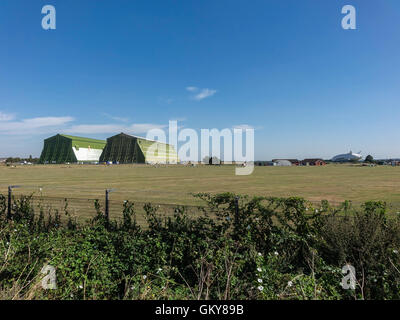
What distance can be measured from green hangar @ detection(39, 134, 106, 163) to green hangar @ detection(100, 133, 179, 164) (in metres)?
9.73

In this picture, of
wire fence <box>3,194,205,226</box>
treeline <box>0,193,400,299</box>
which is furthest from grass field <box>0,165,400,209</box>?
treeline <box>0,193,400,299</box>

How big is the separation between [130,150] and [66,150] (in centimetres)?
3238

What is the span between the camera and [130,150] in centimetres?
12619

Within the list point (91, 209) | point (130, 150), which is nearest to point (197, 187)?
point (91, 209)

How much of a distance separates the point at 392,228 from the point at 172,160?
479ft

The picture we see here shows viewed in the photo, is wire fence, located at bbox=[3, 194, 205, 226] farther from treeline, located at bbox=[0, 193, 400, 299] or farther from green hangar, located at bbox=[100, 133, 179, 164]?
green hangar, located at bbox=[100, 133, 179, 164]

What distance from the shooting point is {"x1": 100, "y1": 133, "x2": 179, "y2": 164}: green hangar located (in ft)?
412

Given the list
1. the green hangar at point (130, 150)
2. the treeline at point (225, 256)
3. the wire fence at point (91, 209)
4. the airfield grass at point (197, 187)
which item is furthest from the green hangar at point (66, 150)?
the treeline at point (225, 256)

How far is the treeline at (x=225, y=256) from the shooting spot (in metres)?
3.63

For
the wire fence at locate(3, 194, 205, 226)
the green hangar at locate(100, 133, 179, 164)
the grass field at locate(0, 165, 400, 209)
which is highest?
the green hangar at locate(100, 133, 179, 164)

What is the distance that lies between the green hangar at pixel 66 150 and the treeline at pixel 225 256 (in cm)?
13129

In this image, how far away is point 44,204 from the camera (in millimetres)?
7848
